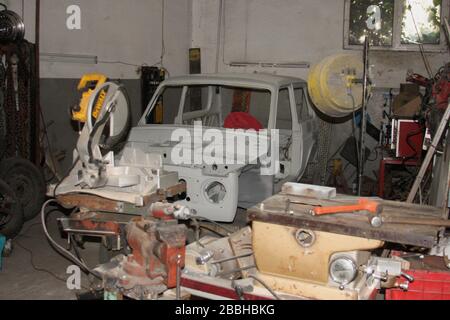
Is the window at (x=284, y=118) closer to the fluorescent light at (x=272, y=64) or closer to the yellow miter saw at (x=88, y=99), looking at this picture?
the fluorescent light at (x=272, y=64)

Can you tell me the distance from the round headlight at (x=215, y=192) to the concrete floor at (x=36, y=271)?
44.5 inches

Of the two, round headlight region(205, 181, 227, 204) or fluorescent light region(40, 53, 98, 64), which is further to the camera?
fluorescent light region(40, 53, 98, 64)

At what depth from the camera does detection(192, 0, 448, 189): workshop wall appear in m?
7.66

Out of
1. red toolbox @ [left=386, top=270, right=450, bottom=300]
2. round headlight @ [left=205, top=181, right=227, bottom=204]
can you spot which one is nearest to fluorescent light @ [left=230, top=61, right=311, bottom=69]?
round headlight @ [left=205, top=181, right=227, bottom=204]

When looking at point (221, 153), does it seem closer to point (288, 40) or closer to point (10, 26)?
point (10, 26)

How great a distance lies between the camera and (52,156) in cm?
595

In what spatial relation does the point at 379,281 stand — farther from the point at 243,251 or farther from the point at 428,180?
the point at 428,180

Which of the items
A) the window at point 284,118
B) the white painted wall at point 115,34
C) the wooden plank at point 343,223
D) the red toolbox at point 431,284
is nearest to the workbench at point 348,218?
the wooden plank at point 343,223

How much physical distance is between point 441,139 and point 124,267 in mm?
3193

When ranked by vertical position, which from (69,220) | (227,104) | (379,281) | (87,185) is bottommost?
(379,281)

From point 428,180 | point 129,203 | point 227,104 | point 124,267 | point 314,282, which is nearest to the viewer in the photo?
point 314,282

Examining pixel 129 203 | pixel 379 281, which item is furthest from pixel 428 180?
pixel 129 203

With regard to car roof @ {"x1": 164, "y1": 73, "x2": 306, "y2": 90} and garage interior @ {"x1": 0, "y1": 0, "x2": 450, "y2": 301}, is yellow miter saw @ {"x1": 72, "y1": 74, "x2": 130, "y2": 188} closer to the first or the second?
garage interior @ {"x1": 0, "y1": 0, "x2": 450, "y2": 301}

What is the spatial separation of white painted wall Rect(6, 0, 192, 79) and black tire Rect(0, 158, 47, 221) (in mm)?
1299
